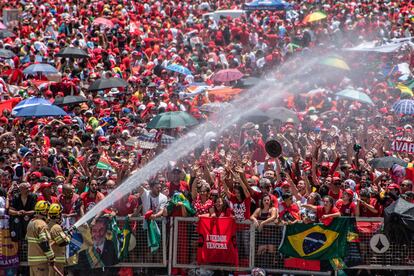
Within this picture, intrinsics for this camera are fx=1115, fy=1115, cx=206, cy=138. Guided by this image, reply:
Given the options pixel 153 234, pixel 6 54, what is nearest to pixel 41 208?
pixel 153 234

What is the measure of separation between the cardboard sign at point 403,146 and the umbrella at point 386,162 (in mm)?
162

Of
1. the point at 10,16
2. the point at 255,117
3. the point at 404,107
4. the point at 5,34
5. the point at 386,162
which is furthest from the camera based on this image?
the point at 10,16

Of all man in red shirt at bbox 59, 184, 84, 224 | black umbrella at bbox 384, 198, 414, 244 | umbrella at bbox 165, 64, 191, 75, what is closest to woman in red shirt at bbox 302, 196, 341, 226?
black umbrella at bbox 384, 198, 414, 244

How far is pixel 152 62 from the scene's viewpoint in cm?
2816

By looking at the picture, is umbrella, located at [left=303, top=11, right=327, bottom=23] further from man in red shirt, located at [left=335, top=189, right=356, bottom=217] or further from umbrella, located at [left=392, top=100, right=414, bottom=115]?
man in red shirt, located at [left=335, top=189, right=356, bottom=217]

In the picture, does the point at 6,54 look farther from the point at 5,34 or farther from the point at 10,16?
the point at 10,16

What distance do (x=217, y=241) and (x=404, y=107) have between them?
316 inches

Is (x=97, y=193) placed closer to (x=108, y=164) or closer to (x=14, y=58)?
(x=108, y=164)

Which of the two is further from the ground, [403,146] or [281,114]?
[281,114]

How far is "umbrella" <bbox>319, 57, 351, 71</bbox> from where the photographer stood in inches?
1020

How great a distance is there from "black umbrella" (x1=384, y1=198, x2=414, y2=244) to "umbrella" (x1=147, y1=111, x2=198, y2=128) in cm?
578

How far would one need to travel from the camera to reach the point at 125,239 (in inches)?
618

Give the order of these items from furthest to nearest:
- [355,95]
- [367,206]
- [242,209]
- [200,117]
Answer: [355,95] < [200,117] < [242,209] < [367,206]

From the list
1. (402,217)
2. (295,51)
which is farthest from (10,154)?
(295,51)
